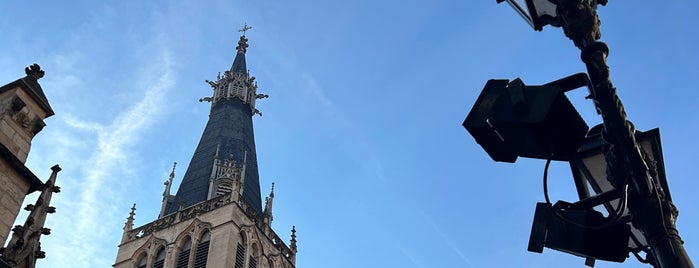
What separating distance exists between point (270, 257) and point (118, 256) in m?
8.88

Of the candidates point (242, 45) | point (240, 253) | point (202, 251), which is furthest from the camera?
point (242, 45)

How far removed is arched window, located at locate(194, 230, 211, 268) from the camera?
3622 cm

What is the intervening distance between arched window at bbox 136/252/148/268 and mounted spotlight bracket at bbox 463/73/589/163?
37077 mm

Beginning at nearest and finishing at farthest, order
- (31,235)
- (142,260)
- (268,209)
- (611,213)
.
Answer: (611,213)
(31,235)
(142,260)
(268,209)

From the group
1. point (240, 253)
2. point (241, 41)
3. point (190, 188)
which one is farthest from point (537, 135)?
point (241, 41)

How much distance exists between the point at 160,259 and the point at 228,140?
13531mm

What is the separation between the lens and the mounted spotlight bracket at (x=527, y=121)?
4.10 metres

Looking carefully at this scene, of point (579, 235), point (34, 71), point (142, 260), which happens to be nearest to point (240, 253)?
point (142, 260)

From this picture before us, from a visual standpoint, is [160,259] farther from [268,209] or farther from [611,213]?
[611,213]

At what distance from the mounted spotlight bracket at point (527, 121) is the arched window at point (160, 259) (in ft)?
117

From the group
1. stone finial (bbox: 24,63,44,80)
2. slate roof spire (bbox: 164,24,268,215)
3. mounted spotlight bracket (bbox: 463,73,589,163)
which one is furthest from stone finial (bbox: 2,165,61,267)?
slate roof spire (bbox: 164,24,268,215)

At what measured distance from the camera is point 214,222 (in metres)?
38.1

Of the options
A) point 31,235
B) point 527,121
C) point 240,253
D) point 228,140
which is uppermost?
point 228,140

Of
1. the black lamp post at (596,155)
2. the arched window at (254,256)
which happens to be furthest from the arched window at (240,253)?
the black lamp post at (596,155)
